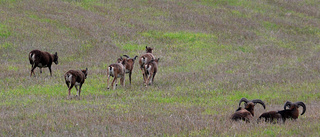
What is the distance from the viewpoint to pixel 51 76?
68.1 feet

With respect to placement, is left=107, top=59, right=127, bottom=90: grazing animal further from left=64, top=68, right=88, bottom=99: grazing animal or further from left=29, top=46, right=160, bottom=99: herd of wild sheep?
left=64, top=68, right=88, bottom=99: grazing animal

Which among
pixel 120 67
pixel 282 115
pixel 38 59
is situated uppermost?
pixel 38 59

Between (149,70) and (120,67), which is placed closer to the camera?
(120,67)

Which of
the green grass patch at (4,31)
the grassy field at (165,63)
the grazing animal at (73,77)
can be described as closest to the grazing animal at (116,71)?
the grassy field at (165,63)

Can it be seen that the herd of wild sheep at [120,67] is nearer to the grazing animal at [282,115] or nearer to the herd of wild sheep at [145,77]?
the herd of wild sheep at [145,77]

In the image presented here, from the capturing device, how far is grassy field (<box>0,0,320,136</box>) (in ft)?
35.7

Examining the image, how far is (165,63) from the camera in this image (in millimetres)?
25953

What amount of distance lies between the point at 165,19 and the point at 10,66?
19.6 m

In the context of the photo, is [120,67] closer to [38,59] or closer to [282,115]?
[38,59]

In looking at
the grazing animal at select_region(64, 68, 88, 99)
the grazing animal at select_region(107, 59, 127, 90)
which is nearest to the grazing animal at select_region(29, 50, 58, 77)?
the grazing animal at select_region(107, 59, 127, 90)

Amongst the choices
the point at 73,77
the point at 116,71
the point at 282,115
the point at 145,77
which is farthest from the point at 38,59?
the point at 282,115

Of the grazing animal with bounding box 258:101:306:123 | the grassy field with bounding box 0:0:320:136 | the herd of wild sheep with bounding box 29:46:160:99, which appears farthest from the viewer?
the herd of wild sheep with bounding box 29:46:160:99

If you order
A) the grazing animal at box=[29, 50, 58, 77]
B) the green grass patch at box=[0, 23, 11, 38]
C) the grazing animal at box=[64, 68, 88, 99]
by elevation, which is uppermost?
the green grass patch at box=[0, 23, 11, 38]

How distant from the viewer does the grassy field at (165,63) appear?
10883 millimetres
